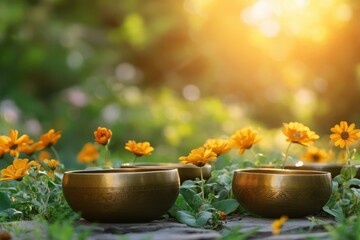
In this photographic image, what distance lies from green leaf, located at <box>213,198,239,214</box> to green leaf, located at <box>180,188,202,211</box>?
75 mm

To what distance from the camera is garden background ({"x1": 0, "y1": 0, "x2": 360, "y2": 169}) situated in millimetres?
8945

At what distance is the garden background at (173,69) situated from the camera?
895 cm

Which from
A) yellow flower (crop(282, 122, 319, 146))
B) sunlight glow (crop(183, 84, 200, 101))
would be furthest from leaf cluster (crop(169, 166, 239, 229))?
sunlight glow (crop(183, 84, 200, 101))

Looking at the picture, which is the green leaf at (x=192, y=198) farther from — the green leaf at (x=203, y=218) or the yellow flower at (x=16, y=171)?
the yellow flower at (x=16, y=171)

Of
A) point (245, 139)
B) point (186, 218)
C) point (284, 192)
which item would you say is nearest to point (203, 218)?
point (186, 218)

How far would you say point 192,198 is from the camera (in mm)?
2826

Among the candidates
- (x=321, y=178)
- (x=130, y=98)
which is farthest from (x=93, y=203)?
(x=130, y=98)

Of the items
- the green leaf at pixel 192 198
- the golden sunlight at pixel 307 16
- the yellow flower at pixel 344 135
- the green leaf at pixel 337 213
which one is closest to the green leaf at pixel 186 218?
the green leaf at pixel 192 198

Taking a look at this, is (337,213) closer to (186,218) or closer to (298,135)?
(298,135)

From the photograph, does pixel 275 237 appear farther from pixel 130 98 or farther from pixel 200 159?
pixel 130 98

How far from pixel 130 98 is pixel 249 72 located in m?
5.02

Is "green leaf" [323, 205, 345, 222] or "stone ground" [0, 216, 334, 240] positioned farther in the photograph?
"green leaf" [323, 205, 345, 222]

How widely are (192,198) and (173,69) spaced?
447 inches

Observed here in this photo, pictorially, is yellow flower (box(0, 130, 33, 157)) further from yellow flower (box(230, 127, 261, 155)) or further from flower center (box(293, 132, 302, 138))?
flower center (box(293, 132, 302, 138))
